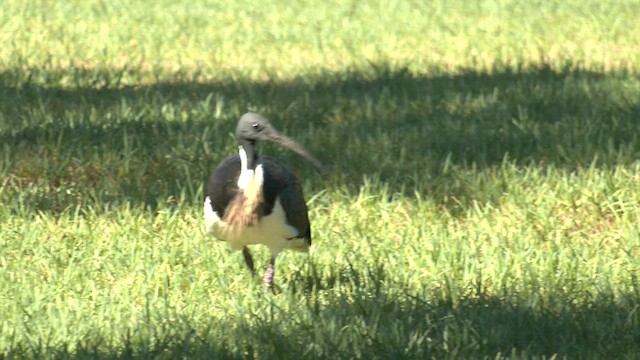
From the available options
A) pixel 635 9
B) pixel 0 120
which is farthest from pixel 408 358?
pixel 635 9

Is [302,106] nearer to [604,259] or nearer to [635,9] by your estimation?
[604,259]

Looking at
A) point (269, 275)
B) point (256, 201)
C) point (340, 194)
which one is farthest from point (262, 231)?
point (340, 194)

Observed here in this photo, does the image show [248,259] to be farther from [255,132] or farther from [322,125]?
[322,125]

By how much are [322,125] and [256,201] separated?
3.63m

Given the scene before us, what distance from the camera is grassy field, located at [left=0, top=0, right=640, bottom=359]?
4992 mm

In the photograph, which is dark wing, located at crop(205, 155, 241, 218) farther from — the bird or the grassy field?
the grassy field

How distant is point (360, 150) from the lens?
7.95 metres

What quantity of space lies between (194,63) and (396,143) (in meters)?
3.88

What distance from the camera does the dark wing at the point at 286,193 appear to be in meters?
5.46

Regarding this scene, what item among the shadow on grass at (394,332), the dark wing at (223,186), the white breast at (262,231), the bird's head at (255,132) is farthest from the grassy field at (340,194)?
the bird's head at (255,132)

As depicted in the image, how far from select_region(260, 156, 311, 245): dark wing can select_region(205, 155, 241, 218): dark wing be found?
0.13 m

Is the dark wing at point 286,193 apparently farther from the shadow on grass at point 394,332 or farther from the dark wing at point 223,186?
the shadow on grass at point 394,332

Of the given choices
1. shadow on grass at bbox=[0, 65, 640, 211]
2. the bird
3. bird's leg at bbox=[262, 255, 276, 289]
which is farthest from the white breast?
shadow on grass at bbox=[0, 65, 640, 211]

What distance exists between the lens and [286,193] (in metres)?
5.54
